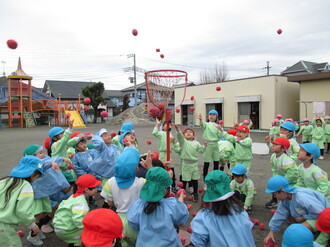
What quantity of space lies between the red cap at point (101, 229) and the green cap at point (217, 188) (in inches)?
36.1

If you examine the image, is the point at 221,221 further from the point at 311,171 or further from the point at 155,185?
the point at 311,171

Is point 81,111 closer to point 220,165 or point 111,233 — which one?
point 220,165

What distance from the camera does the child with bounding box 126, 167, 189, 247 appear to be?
2.53m

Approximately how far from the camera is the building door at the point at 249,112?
69.5 feet

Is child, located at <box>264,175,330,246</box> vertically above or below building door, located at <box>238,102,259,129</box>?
below

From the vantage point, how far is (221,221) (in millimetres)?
2393

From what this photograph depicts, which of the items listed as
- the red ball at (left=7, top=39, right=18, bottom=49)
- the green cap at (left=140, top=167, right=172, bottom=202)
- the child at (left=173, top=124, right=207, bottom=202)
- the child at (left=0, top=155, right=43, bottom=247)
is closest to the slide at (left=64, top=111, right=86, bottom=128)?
the red ball at (left=7, top=39, right=18, bottom=49)

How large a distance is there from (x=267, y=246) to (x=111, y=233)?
7.52 ft

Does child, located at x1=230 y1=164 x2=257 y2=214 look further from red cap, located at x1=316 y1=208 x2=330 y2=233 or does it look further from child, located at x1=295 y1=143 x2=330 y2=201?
red cap, located at x1=316 y1=208 x2=330 y2=233

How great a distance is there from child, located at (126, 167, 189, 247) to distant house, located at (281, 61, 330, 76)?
111ft

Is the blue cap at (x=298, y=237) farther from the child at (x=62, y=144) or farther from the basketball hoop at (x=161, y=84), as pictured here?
the basketball hoop at (x=161, y=84)

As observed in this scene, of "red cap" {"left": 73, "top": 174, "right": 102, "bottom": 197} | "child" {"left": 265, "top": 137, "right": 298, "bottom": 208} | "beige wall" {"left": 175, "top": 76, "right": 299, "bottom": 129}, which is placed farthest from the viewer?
"beige wall" {"left": 175, "top": 76, "right": 299, "bottom": 129}

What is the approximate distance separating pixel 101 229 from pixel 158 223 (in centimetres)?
57

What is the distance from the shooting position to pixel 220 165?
7.10 metres
